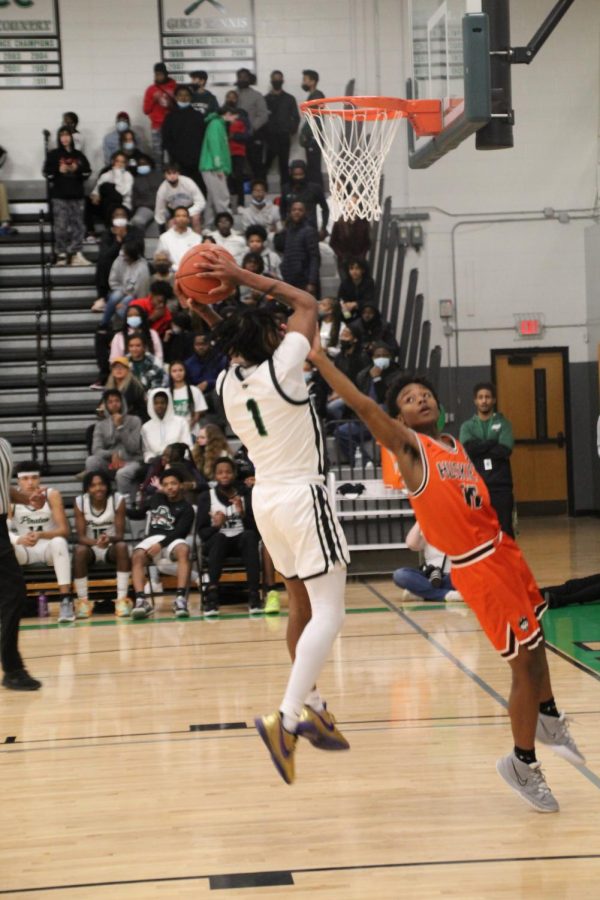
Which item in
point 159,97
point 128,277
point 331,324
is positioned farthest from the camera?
point 159,97

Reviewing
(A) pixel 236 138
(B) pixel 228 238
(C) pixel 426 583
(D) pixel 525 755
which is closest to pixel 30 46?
(A) pixel 236 138

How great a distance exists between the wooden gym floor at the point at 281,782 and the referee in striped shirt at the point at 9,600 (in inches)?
5.7

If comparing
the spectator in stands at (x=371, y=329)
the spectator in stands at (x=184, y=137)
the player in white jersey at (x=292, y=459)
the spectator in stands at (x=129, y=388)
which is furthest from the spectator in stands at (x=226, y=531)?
the spectator in stands at (x=184, y=137)

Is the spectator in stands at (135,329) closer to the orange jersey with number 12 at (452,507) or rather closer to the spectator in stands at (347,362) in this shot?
the spectator in stands at (347,362)

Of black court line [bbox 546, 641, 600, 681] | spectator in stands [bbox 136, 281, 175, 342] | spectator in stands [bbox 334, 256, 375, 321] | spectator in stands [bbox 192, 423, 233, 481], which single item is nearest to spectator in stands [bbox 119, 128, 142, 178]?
spectator in stands [bbox 136, 281, 175, 342]

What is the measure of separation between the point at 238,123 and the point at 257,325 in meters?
12.6

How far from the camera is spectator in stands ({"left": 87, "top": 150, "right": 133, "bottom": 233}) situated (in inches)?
634

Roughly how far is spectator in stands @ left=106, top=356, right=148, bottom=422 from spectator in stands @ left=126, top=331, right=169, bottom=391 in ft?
0.55

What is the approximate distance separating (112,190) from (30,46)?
11.5 ft

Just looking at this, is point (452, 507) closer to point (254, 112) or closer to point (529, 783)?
point (529, 783)

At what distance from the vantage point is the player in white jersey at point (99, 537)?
10.7 meters

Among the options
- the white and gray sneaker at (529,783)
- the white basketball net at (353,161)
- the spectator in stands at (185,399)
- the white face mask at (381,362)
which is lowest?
the white and gray sneaker at (529,783)

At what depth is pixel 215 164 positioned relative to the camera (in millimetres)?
16266

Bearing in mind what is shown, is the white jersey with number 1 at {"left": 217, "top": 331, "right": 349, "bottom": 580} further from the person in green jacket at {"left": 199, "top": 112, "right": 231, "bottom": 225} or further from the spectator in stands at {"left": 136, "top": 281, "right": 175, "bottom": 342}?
the person in green jacket at {"left": 199, "top": 112, "right": 231, "bottom": 225}
